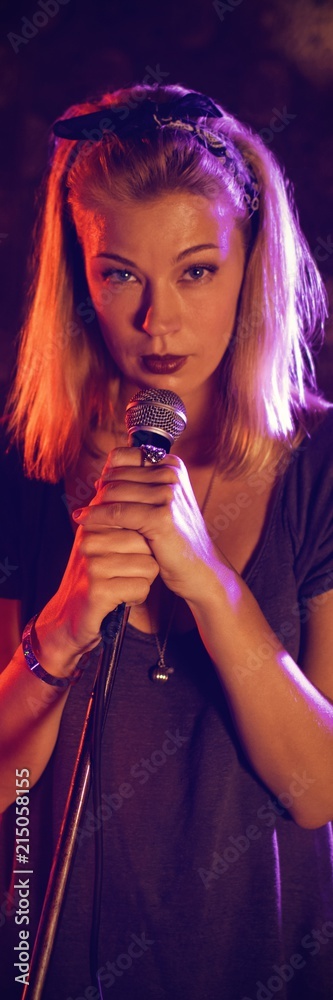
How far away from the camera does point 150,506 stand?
41.1 inches

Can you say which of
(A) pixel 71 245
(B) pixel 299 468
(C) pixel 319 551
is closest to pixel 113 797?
(C) pixel 319 551

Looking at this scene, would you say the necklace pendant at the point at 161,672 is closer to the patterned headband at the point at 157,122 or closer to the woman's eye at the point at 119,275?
the woman's eye at the point at 119,275

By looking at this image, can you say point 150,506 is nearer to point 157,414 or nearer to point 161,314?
point 157,414

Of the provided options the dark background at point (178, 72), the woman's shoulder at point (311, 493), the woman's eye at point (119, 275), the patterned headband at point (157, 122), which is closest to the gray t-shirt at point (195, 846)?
the woman's shoulder at point (311, 493)

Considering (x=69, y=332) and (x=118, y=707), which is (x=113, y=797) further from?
(x=69, y=332)

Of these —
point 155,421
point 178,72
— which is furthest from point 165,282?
Result: point 178,72

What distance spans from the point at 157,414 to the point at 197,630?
1.57ft

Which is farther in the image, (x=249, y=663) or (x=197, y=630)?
(x=197, y=630)

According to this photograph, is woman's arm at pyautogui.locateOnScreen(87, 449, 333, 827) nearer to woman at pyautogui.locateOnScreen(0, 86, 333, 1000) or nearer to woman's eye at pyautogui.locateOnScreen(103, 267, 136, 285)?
woman at pyautogui.locateOnScreen(0, 86, 333, 1000)

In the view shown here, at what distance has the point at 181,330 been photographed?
4.75 feet

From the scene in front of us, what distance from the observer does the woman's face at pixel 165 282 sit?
55.6 inches

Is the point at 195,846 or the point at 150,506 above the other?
the point at 150,506

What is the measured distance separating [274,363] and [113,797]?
862mm

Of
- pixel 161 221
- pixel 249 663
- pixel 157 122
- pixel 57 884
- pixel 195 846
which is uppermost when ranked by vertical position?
pixel 157 122
